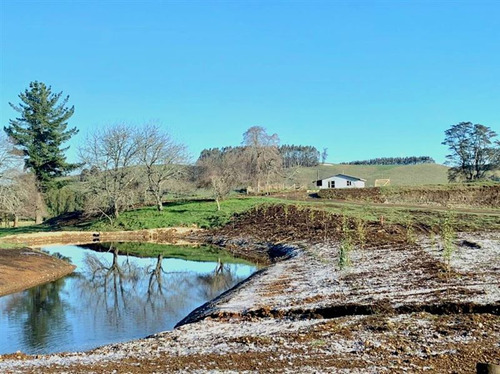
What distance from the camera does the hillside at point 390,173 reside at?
9475 cm

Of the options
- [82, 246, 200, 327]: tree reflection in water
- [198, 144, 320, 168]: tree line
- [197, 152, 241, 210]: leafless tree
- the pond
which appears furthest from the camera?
[198, 144, 320, 168]: tree line

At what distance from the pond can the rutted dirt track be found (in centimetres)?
281

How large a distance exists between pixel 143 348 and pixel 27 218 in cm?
5836

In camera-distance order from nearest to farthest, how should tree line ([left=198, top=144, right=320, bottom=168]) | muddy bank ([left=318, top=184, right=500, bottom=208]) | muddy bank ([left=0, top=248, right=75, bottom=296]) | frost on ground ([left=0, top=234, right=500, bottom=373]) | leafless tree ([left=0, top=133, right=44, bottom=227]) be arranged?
1. frost on ground ([left=0, top=234, right=500, bottom=373])
2. muddy bank ([left=0, top=248, right=75, bottom=296])
3. leafless tree ([left=0, top=133, right=44, bottom=227])
4. muddy bank ([left=318, top=184, right=500, bottom=208])
5. tree line ([left=198, top=144, right=320, bottom=168])

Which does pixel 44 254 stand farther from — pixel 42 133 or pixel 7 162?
pixel 42 133

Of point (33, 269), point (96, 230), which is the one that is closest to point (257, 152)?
point (96, 230)

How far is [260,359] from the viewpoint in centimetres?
790

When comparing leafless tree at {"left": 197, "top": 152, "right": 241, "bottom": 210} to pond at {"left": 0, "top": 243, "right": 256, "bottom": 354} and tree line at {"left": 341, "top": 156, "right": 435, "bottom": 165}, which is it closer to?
pond at {"left": 0, "top": 243, "right": 256, "bottom": 354}

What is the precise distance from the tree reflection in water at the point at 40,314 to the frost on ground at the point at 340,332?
4.23 m

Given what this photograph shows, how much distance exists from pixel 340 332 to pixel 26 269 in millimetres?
19077

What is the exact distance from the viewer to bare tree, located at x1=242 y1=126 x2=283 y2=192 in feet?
229

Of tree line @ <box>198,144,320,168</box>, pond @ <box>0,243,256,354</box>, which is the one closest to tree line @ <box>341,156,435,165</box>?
tree line @ <box>198,144,320,168</box>

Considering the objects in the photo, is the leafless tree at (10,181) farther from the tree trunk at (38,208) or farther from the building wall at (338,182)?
the building wall at (338,182)

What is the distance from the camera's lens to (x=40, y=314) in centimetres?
1636
